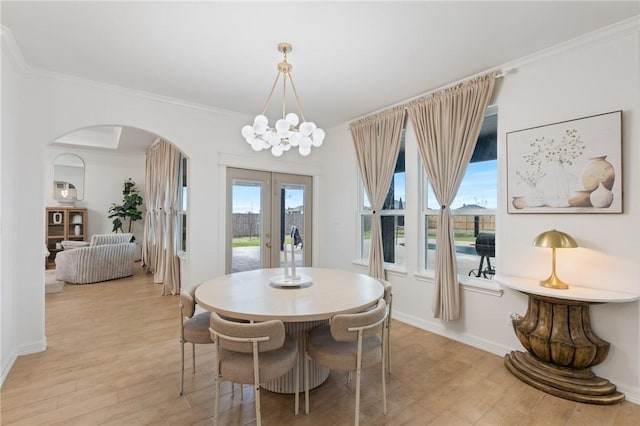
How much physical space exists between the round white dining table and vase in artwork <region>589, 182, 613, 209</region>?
1.92 m

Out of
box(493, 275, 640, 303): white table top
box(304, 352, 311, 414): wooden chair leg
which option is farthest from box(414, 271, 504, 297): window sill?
box(304, 352, 311, 414): wooden chair leg

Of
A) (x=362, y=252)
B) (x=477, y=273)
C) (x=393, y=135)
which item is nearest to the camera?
(x=477, y=273)

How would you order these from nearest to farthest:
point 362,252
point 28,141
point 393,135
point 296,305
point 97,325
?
point 296,305
point 28,141
point 97,325
point 393,135
point 362,252

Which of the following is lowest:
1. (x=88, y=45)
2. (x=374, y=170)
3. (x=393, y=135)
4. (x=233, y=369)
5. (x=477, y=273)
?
(x=233, y=369)

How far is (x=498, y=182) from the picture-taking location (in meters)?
3.09

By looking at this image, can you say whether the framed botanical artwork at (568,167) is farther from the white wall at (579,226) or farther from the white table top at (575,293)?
the white table top at (575,293)

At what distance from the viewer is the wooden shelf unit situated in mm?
7211

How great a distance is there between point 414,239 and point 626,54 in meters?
2.51

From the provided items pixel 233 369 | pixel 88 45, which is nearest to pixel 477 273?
pixel 233 369

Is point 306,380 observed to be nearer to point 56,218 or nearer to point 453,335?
point 453,335

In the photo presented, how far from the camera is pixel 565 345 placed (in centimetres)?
234

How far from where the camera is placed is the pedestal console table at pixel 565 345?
2.24 metres

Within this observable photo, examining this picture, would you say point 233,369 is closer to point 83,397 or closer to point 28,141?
point 83,397

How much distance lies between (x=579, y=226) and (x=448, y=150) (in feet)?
4.58
